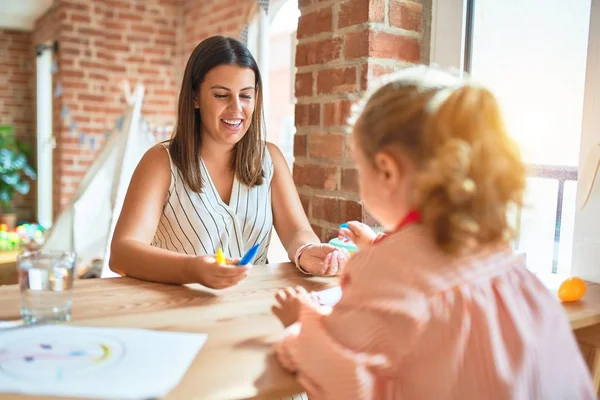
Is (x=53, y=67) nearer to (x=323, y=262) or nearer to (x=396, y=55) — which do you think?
(x=396, y=55)

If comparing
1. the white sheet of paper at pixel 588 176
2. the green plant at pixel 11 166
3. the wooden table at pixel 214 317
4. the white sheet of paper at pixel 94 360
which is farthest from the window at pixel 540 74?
the green plant at pixel 11 166

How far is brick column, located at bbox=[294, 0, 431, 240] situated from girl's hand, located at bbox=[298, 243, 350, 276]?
1.37 feet

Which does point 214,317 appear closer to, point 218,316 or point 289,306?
point 218,316

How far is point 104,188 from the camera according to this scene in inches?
125

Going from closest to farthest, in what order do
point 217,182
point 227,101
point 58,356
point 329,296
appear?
point 58,356, point 329,296, point 227,101, point 217,182

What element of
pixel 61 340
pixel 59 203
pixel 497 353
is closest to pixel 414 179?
pixel 497 353

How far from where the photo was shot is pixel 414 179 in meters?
0.66

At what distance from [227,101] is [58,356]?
0.90m

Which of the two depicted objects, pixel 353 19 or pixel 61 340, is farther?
pixel 353 19

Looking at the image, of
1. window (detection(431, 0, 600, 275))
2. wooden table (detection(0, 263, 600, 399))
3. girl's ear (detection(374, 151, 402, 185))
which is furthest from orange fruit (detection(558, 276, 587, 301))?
girl's ear (detection(374, 151, 402, 185))

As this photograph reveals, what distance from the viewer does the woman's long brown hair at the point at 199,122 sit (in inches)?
57.5

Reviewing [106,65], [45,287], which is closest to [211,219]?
[45,287]

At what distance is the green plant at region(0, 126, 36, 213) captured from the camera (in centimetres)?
522

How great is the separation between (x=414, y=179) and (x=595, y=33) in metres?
0.94
